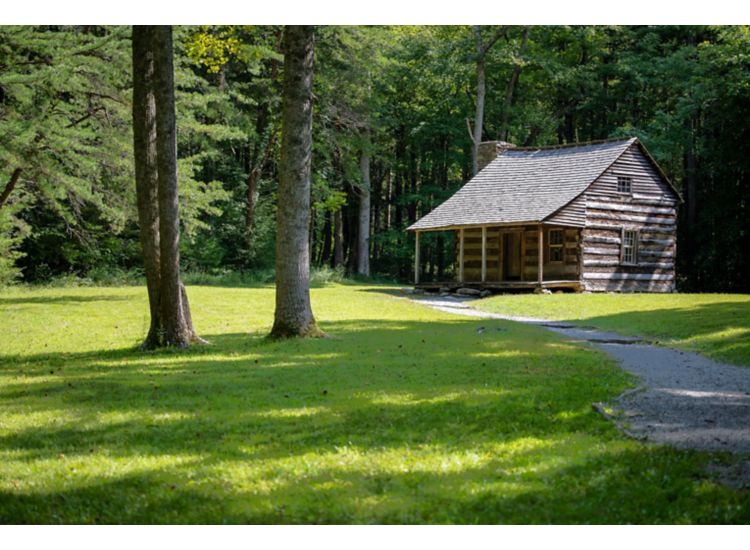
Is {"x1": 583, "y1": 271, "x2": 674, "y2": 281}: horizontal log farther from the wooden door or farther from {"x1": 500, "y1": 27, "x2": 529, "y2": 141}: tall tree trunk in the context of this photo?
{"x1": 500, "y1": 27, "x2": 529, "y2": 141}: tall tree trunk

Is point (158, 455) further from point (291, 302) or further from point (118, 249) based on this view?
point (118, 249)

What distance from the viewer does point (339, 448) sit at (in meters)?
8.17

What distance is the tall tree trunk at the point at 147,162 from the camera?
1681 cm

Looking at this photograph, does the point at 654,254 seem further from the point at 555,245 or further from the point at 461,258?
the point at 461,258

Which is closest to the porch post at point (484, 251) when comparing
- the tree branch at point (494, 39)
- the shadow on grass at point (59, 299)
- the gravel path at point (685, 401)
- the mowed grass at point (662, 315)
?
the mowed grass at point (662, 315)

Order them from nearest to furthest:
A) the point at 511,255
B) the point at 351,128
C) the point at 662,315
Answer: the point at 662,315 → the point at 511,255 → the point at 351,128

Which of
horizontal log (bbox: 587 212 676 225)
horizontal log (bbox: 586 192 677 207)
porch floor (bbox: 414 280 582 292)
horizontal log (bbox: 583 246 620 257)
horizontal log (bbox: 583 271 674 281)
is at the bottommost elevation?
porch floor (bbox: 414 280 582 292)

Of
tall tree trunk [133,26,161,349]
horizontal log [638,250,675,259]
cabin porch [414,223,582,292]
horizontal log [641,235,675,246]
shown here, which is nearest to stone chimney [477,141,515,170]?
cabin porch [414,223,582,292]

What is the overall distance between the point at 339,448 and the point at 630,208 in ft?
107

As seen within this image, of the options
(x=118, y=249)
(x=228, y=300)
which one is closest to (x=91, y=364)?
(x=228, y=300)

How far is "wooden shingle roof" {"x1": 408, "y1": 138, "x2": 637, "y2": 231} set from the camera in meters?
36.4

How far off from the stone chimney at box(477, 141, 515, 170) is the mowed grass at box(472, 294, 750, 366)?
468 inches

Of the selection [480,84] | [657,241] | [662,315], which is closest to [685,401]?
[662,315]

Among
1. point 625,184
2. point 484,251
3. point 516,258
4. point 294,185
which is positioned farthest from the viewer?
point 516,258
